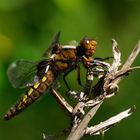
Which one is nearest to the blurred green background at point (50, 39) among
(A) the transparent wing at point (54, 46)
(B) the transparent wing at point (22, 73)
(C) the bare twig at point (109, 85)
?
(A) the transparent wing at point (54, 46)

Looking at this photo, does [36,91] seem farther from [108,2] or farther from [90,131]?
[108,2]

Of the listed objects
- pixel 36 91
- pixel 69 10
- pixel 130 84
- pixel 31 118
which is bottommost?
pixel 130 84

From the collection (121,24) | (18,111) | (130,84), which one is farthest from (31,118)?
(18,111)

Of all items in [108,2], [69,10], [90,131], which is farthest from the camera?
[108,2]

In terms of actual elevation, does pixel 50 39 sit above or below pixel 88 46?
below

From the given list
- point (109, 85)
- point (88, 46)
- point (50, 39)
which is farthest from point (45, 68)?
point (50, 39)

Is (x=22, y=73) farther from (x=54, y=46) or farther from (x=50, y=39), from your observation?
(x=50, y=39)
